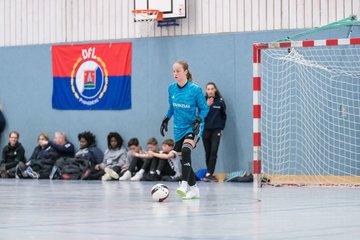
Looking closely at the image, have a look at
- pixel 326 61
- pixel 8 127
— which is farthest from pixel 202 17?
pixel 8 127

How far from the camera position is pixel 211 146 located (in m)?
22.0

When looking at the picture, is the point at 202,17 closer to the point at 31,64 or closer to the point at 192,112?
the point at 31,64

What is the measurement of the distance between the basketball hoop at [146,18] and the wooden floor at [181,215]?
24.4 feet

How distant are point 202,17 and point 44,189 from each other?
7.21m

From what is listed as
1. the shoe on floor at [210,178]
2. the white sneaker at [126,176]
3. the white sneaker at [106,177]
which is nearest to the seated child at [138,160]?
the white sneaker at [126,176]

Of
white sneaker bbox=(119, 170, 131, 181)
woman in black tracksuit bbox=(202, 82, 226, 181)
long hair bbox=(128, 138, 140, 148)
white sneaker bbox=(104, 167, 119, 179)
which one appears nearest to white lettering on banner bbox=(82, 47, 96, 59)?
long hair bbox=(128, 138, 140, 148)

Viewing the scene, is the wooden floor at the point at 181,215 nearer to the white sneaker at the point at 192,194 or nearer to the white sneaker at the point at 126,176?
the white sneaker at the point at 192,194

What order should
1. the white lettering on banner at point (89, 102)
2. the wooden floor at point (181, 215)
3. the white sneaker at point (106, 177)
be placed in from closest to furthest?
the wooden floor at point (181, 215) → the white sneaker at point (106, 177) → the white lettering on banner at point (89, 102)

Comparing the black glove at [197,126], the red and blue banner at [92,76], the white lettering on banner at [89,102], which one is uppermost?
the red and blue banner at [92,76]

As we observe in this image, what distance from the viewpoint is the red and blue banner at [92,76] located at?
79.5ft

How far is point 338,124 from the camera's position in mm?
20297

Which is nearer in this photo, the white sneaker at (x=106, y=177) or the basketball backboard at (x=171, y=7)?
the basketball backboard at (x=171, y=7)

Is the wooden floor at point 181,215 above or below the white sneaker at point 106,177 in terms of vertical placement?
above

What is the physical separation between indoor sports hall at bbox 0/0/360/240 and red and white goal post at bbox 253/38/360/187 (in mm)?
27
